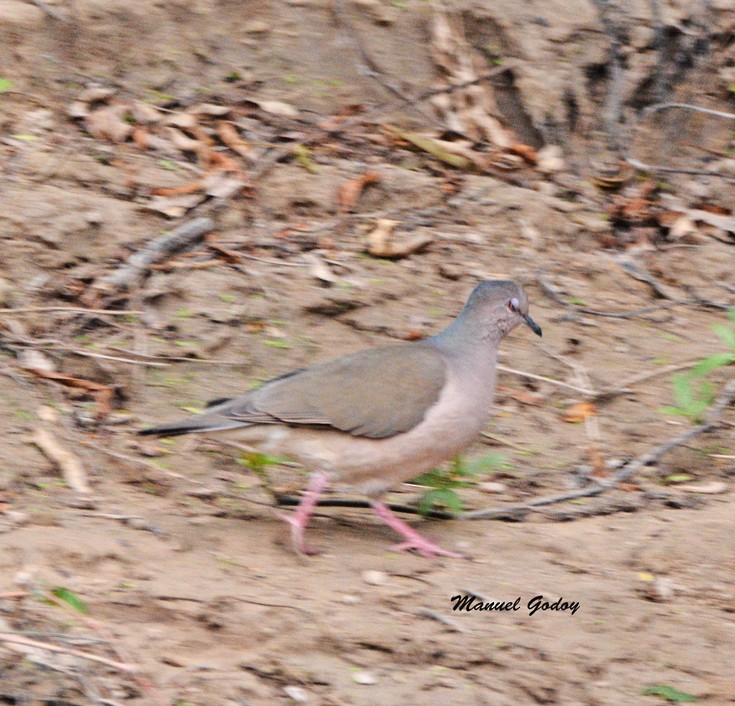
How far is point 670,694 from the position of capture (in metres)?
3.80

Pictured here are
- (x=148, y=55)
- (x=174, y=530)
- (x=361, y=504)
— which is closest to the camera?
(x=174, y=530)

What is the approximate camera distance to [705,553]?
4.62m

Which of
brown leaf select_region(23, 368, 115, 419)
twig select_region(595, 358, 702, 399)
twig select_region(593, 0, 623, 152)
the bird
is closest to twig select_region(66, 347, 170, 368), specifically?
brown leaf select_region(23, 368, 115, 419)

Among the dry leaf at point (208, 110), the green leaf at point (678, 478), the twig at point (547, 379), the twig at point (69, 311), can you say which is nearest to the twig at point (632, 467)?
the green leaf at point (678, 478)

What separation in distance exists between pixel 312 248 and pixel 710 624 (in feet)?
10.9

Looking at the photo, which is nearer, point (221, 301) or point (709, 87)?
point (221, 301)

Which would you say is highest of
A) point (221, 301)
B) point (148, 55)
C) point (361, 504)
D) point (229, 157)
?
point (148, 55)

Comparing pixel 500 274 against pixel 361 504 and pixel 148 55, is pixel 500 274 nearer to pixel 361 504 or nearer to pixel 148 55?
pixel 361 504

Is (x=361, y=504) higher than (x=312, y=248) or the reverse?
the reverse

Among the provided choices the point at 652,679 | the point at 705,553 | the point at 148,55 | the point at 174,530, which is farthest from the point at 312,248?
the point at 652,679

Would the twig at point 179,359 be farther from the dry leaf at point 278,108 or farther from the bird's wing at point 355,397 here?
the dry leaf at point 278,108

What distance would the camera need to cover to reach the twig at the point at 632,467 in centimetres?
509

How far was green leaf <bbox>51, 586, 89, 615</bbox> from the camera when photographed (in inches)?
149

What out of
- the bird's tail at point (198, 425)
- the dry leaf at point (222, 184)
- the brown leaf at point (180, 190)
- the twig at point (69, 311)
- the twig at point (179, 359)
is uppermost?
the dry leaf at point (222, 184)
